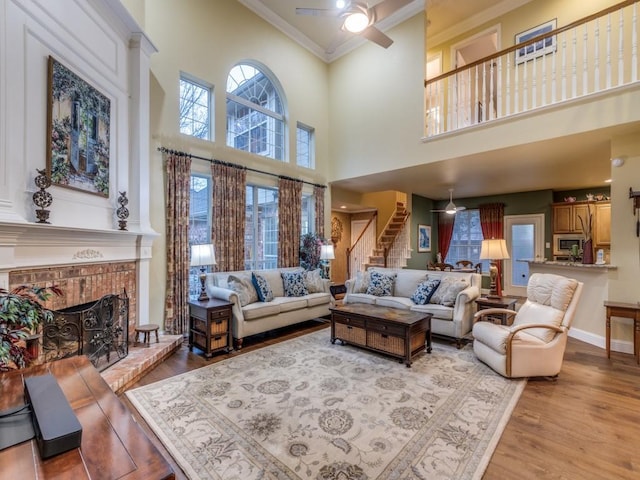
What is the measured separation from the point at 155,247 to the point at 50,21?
106 inches

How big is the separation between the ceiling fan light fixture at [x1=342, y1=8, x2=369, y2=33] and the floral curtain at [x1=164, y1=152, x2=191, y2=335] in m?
3.02

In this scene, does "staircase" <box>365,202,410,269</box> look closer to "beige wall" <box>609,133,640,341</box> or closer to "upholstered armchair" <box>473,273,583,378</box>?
"beige wall" <box>609,133,640,341</box>

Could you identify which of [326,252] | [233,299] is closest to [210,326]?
[233,299]

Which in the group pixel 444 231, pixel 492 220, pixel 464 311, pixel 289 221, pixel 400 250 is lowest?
pixel 464 311

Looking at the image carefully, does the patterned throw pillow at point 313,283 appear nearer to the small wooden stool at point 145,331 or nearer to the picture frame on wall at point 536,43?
the small wooden stool at point 145,331

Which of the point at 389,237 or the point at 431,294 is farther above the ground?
the point at 389,237

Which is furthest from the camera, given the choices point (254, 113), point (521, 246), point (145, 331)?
point (521, 246)

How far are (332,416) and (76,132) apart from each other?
371cm

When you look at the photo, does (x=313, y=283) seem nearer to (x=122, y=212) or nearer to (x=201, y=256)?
(x=201, y=256)

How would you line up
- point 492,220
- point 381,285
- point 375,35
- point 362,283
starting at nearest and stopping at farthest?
point 375,35, point 381,285, point 362,283, point 492,220

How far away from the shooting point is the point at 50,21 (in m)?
2.84

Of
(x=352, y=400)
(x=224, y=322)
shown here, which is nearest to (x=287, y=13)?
(x=224, y=322)

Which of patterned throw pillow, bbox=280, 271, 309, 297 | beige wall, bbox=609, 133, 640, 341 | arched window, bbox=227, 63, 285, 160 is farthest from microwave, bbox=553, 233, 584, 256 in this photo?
arched window, bbox=227, 63, 285, 160

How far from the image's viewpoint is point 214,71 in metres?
5.27
